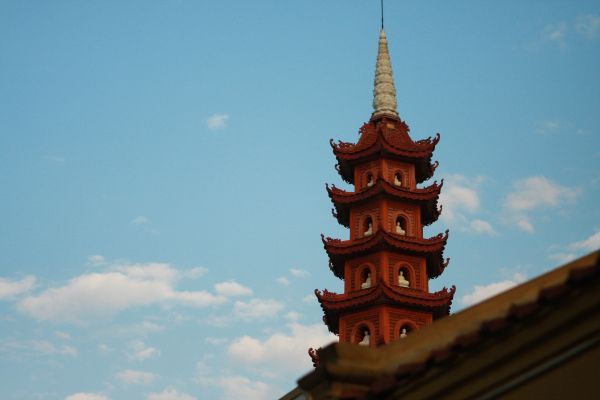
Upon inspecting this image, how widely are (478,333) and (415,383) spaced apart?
2.59 ft

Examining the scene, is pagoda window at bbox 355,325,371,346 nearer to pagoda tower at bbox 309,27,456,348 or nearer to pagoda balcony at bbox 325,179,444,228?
pagoda tower at bbox 309,27,456,348

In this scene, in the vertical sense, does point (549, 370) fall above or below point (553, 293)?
below

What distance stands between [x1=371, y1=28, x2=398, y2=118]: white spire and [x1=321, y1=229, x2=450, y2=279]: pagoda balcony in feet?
25.9

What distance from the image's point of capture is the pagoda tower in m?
35.9

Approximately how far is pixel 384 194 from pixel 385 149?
241 centimetres

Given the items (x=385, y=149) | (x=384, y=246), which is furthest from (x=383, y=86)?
(x=384, y=246)

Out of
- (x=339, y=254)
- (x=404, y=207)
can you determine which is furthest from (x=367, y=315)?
(x=404, y=207)

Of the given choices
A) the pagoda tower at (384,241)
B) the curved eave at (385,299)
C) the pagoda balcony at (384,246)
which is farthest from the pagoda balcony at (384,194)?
the curved eave at (385,299)

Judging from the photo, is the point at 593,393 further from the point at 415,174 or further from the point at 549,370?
the point at 415,174

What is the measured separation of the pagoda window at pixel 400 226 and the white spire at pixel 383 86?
A: 6.30 meters

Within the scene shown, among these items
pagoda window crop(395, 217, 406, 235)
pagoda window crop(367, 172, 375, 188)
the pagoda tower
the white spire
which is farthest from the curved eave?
the white spire

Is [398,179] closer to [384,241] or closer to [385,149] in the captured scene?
[385,149]

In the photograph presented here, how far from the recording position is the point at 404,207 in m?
39.5

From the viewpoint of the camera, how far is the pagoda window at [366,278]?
37281mm
